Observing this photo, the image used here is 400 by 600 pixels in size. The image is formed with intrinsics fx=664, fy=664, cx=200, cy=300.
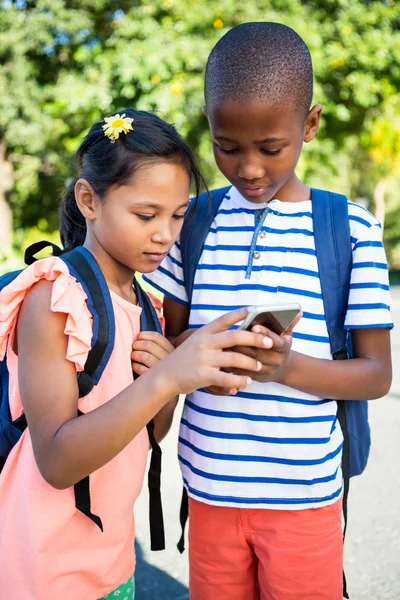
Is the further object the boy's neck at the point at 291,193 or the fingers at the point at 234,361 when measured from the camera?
the boy's neck at the point at 291,193

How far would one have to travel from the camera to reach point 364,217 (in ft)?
5.65

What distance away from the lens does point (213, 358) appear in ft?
4.27

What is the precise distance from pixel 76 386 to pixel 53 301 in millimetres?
193

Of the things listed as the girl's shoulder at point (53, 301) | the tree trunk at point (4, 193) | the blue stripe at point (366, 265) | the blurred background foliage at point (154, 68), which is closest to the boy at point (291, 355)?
the blue stripe at point (366, 265)

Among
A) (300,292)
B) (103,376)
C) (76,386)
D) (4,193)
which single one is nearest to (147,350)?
(103,376)

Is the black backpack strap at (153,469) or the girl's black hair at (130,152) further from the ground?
the girl's black hair at (130,152)

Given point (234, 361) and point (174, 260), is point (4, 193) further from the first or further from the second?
point (234, 361)

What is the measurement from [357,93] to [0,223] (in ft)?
24.6

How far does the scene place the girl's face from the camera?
161cm

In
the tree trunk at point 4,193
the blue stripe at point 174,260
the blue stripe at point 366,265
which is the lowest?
the blue stripe at point 366,265

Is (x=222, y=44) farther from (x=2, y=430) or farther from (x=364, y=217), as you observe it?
(x=2, y=430)

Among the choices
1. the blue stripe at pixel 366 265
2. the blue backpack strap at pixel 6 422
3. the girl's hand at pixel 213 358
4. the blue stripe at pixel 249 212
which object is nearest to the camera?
the girl's hand at pixel 213 358

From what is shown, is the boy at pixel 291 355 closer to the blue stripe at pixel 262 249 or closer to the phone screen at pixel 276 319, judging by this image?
the blue stripe at pixel 262 249

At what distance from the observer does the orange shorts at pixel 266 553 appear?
173cm
